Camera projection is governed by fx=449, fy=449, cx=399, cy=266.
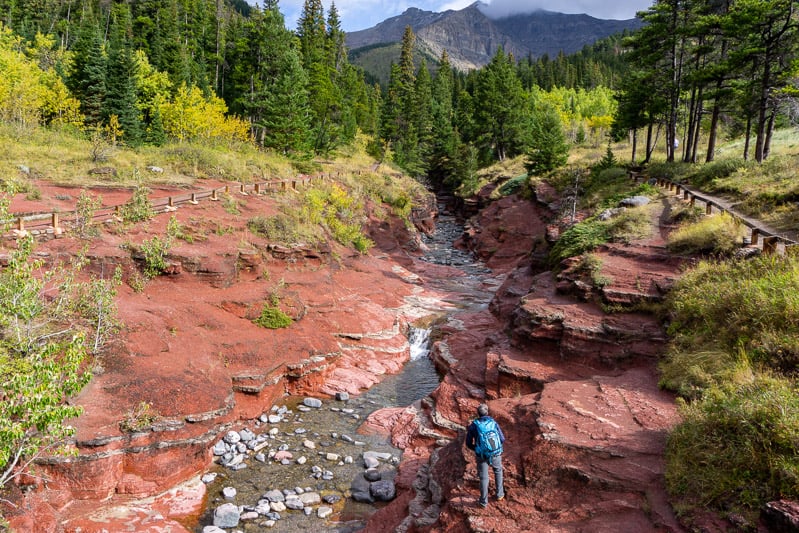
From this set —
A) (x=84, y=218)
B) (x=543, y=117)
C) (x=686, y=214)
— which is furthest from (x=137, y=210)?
(x=543, y=117)

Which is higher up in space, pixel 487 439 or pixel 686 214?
pixel 686 214

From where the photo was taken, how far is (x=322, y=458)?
13664 millimetres

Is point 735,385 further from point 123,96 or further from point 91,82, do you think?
point 91,82

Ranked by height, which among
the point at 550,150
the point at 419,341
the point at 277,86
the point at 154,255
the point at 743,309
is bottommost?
the point at 419,341

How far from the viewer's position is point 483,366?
56.2ft

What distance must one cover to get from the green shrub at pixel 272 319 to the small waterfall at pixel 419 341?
6254mm

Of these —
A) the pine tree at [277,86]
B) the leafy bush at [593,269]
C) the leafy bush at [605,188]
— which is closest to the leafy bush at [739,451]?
the leafy bush at [593,269]

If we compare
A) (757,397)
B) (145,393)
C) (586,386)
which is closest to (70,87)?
(145,393)

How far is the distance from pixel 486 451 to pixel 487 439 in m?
0.22

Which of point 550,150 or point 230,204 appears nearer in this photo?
point 230,204

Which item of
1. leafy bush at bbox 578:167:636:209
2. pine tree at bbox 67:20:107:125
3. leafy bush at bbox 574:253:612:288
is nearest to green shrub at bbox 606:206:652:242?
leafy bush at bbox 574:253:612:288

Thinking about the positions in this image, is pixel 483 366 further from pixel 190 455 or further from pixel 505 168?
pixel 505 168

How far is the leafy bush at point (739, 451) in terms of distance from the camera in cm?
636

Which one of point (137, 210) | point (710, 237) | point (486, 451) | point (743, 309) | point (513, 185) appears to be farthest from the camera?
point (513, 185)
